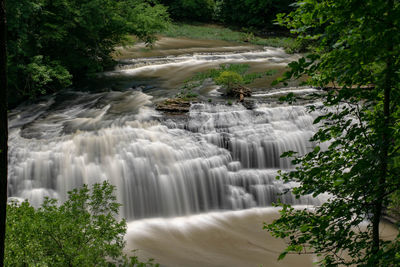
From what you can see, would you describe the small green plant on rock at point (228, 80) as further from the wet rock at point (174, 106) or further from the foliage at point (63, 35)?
the foliage at point (63, 35)

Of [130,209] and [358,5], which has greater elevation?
[358,5]

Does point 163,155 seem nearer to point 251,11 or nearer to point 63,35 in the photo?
point 63,35

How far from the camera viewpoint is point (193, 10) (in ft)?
152

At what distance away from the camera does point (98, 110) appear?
50.5 feet

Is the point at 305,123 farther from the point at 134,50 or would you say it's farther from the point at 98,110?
the point at 134,50

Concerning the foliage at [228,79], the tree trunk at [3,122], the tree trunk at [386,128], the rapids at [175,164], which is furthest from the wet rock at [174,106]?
the tree trunk at [3,122]

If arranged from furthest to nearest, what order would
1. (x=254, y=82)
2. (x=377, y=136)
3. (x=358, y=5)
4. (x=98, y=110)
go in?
(x=254, y=82) < (x=98, y=110) < (x=377, y=136) < (x=358, y=5)

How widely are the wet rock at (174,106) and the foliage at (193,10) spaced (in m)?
32.5

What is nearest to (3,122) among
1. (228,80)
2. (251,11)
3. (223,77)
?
(228,80)

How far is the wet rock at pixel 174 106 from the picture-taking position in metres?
14.9

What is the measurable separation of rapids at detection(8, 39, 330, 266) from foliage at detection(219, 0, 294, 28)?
1159 inches

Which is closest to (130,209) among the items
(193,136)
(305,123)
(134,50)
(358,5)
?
(193,136)

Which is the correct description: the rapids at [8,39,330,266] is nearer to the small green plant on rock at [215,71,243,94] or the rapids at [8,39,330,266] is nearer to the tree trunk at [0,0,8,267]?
the small green plant on rock at [215,71,243,94]

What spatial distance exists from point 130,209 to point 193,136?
3.39 m
